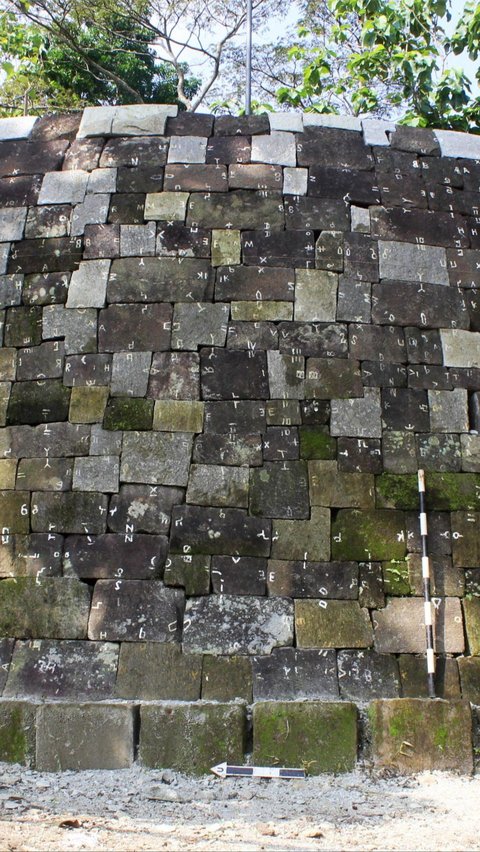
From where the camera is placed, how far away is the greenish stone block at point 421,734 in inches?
189

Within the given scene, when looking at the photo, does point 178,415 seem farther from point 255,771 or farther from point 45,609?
point 255,771

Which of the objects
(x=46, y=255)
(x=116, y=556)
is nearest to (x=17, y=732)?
(x=116, y=556)

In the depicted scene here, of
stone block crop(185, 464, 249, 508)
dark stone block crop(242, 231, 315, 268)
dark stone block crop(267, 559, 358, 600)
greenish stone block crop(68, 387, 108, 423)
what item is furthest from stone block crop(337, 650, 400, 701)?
dark stone block crop(242, 231, 315, 268)

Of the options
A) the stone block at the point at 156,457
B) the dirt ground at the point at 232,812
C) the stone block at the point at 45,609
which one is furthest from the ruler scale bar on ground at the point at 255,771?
the stone block at the point at 156,457

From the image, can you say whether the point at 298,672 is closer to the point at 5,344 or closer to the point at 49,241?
the point at 5,344

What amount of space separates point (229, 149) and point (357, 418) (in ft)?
7.38

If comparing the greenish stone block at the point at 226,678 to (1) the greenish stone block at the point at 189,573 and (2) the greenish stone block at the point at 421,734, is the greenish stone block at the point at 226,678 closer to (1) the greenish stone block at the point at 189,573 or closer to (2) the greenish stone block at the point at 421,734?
(1) the greenish stone block at the point at 189,573

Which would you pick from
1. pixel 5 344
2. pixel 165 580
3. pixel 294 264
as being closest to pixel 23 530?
pixel 165 580

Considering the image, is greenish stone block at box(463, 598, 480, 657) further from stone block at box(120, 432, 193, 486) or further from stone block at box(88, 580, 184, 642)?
stone block at box(120, 432, 193, 486)

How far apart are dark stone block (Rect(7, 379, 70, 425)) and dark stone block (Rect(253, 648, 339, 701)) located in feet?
6.74

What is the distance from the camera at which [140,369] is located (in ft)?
18.8

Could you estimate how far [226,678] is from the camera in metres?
5.03

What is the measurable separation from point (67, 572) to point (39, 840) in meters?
1.83

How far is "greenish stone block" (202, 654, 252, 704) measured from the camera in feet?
16.4
